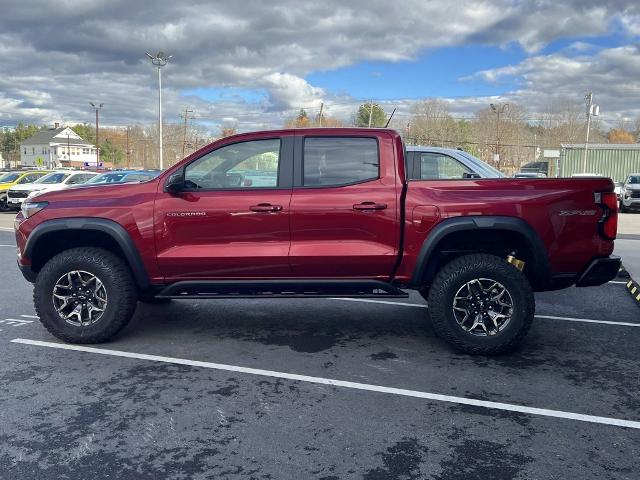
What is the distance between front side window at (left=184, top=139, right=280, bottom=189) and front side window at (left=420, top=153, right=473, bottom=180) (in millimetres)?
4089

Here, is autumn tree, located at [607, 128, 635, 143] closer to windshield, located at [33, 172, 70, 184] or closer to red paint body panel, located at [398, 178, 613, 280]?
windshield, located at [33, 172, 70, 184]

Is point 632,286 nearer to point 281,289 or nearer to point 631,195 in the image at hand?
point 281,289

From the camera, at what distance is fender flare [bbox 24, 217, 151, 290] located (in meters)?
4.91

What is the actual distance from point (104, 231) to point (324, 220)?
1922mm

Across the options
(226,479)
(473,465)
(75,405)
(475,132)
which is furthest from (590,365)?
(475,132)

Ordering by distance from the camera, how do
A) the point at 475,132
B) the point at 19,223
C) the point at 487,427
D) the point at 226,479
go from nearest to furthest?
the point at 226,479, the point at 487,427, the point at 19,223, the point at 475,132

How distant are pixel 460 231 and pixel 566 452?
6.77ft

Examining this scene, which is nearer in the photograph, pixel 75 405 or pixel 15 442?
pixel 15 442

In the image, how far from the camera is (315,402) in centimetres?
388

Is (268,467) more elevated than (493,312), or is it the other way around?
(493,312)

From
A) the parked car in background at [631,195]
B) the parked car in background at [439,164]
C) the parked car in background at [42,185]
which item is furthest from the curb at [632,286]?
the parked car in background at [631,195]

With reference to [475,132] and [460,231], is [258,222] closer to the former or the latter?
[460,231]

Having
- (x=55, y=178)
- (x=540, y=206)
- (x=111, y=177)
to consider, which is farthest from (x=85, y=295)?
(x=55, y=178)

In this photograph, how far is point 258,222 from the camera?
4.87 meters
